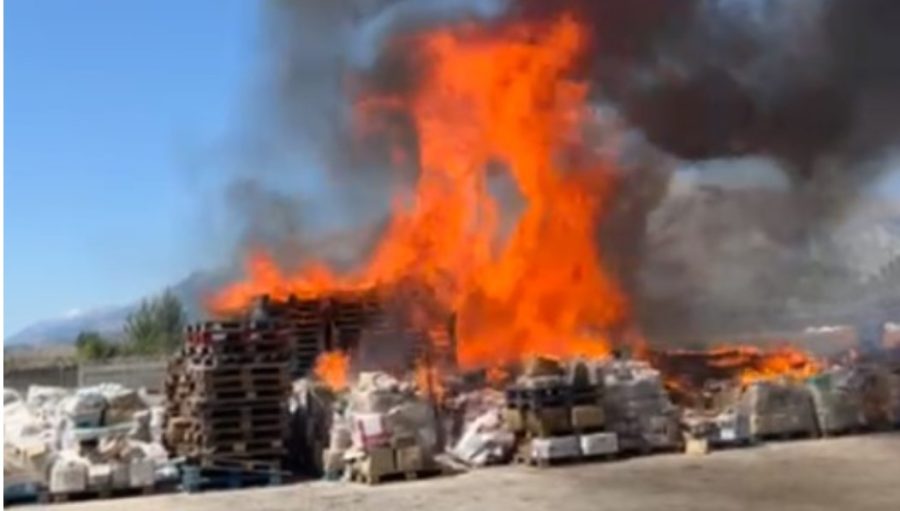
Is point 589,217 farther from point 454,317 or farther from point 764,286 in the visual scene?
point 764,286

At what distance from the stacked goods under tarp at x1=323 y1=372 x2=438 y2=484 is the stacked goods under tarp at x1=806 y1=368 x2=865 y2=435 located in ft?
16.6

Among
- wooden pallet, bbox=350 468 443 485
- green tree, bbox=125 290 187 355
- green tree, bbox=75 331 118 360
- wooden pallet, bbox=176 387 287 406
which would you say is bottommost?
wooden pallet, bbox=350 468 443 485

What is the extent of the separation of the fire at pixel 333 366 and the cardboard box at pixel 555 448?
372 centimetres

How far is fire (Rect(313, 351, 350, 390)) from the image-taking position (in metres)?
15.6

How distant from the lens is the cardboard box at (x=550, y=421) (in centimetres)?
1277

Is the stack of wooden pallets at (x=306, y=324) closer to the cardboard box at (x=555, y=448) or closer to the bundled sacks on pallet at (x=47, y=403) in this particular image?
the bundled sacks on pallet at (x=47, y=403)

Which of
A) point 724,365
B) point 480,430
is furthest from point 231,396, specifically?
point 724,365

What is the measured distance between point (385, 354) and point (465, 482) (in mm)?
4516

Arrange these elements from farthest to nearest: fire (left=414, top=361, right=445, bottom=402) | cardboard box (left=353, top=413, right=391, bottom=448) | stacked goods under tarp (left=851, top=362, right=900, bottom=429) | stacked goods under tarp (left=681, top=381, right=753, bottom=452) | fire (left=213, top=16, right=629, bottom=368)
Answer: fire (left=213, top=16, right=629, bottom=368) < stacked goods under tarp (left=851, top=362, right=900, bottom=429) < fire (left=414, top=361, right=445, bottom=402) < stacked goods under tarp (left=681, top=381, right=753, bottom=452) < cardboard box (left=353, top=413, right=391, bottom=448)

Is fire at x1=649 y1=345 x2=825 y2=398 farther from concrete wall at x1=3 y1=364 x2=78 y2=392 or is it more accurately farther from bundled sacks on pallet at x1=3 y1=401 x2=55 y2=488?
concrete wall at x1=3 y1=364 x2=78 y2=392

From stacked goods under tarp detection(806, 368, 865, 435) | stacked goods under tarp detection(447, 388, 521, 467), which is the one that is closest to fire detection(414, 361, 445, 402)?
stacked goods under tarp detection(447, 388, 521, 467)

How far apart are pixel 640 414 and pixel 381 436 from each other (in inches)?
130

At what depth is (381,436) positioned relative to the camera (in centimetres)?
1195

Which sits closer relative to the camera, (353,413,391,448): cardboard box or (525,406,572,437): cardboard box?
(353,413,391,448): cardboard box
